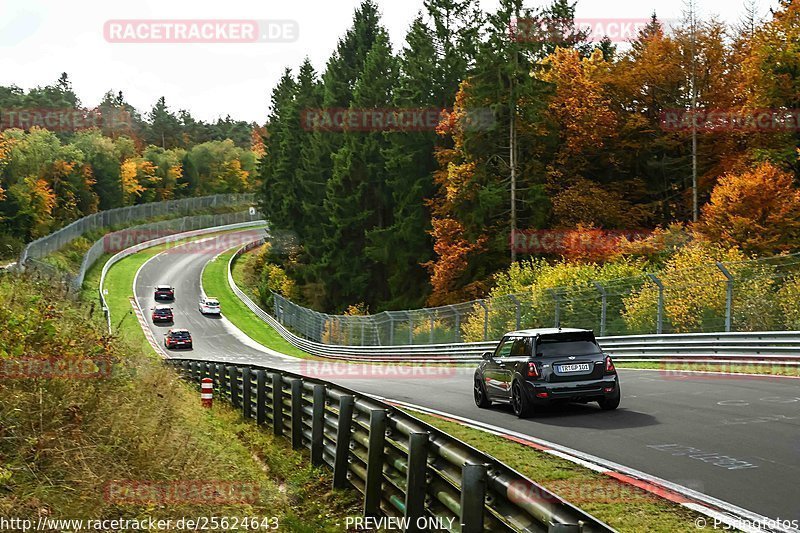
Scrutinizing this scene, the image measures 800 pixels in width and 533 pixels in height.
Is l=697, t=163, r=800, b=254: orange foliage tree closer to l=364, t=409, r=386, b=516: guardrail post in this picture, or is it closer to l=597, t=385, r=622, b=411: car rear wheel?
l=597, t=385, r=622, b=411: car rear wheel

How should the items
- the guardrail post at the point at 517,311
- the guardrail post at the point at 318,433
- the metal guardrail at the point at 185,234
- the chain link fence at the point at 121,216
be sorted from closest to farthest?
1. the guardrail post at the point at 318,433
2. the guardrail post at the point at 517,311
3. the chain link fence at the point at 121,216
4. the metal guardrail at the point at 185,234

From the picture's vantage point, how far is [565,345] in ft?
50.3

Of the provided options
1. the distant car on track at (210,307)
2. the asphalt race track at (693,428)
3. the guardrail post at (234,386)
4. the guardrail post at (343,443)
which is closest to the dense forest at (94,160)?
the distant car on track at (210,307)

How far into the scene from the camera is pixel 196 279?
89.9m

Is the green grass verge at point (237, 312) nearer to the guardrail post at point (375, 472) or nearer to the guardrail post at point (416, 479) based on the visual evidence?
the guardrail post at point (375, 472)

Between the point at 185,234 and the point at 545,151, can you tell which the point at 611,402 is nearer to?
the point at 545,151

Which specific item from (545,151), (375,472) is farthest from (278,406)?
(545,151)

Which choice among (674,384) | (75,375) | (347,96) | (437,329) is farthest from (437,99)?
(75,375)

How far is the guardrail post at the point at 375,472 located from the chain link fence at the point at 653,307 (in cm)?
1463

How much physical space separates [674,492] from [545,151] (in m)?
45.6

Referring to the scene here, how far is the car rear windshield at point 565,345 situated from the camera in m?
15.2

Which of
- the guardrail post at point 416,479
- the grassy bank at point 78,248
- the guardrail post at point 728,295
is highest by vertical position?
the grassy bank at point 78,248

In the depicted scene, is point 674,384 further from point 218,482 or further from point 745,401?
point 218,482

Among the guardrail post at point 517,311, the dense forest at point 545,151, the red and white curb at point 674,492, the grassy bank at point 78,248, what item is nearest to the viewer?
the red and white curb at point 674,492
